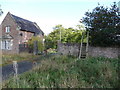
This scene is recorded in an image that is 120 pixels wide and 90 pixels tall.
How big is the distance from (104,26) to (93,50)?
1.96m

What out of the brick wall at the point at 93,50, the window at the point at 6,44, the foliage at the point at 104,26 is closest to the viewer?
the foliage at the point at 104,26

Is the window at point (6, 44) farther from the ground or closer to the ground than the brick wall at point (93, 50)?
farther from the ground

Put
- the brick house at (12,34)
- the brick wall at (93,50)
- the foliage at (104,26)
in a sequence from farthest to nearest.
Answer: the brick house at (12,34) < the brick wall at (93,50) < the foliage at (104,26)

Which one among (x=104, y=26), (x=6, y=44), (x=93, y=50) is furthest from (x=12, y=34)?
(x=104, y=26)

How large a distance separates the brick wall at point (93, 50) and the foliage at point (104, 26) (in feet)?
1.34

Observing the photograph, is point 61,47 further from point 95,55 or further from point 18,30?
point 18,30

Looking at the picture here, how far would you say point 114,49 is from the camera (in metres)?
8.23

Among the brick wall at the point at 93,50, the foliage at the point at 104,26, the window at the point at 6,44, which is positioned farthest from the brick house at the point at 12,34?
the foliage at the point at 104,26

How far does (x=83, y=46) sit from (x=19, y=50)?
994 cm

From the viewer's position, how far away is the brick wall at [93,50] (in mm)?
8273

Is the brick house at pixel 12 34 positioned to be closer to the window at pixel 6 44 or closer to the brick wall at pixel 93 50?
the window at pixel 6 44

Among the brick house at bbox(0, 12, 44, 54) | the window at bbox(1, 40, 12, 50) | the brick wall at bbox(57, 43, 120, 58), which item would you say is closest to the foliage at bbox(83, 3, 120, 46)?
the brick wall at bbox(57, 43, 120, 58)

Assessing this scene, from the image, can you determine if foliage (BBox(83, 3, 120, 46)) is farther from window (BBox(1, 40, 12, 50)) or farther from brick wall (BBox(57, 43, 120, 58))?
window (BBox(1, 40, 12, 50))

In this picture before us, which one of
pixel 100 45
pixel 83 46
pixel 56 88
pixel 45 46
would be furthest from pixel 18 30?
pixel 56 88
